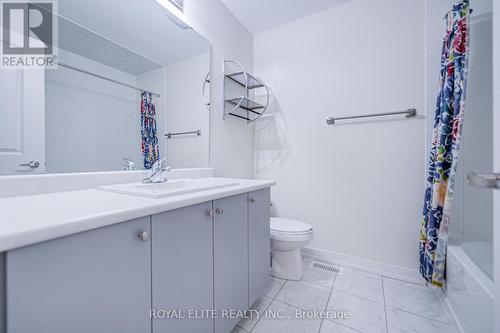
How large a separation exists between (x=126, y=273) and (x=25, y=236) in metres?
0.26

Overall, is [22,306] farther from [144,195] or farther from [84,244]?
[144,195]

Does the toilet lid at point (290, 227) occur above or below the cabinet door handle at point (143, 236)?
below

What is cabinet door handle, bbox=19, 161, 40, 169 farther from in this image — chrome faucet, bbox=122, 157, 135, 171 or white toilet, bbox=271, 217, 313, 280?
white toilet, bbox=271, 217, 313, 280

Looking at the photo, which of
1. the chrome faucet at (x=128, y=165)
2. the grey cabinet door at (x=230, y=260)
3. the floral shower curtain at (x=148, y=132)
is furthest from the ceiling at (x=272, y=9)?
the grey cabinet door at (x=230, y=260)

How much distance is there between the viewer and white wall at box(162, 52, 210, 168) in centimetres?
136

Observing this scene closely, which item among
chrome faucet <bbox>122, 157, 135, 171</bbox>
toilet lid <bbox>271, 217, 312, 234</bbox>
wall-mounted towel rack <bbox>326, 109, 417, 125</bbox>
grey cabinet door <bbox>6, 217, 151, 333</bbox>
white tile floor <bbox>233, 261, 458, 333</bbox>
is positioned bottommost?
white tile floor <bbox>233, 261, 458, 333</bbox>

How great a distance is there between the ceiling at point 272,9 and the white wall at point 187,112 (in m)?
0.63

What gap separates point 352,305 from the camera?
4.26ft

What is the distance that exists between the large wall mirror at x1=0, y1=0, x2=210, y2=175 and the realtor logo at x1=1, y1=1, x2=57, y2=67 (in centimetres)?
3

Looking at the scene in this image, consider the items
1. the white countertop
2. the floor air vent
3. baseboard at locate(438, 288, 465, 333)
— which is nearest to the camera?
the white countertop

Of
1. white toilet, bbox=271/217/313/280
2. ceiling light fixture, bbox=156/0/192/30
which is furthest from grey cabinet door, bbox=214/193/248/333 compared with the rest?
ceiling light fixture, bbox=156/0/192/30

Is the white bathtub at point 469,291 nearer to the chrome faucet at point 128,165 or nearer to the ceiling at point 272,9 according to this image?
the chrome faucet at point 128,165

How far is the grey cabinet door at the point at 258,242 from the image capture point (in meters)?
1.15

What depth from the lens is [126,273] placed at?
0.58 metres
